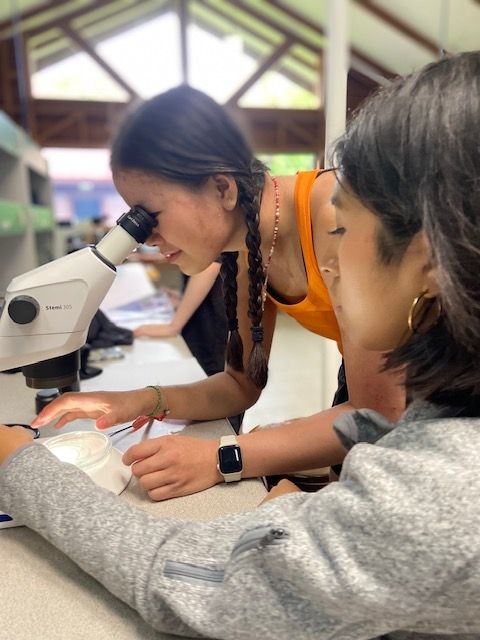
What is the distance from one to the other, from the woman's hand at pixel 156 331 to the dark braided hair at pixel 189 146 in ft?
3.01

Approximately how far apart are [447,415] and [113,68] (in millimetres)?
5691

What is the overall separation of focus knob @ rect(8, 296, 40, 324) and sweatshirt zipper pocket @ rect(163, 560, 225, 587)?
420 mm

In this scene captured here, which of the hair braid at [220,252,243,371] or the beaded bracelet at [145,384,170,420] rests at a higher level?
the hair braid at [220,252,243,371]

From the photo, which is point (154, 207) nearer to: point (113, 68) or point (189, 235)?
point (189, 235)

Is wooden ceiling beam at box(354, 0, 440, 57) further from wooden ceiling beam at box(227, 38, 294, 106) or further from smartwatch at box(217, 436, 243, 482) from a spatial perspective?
wooden ceiling beam at box(227, 38, 294, 106)

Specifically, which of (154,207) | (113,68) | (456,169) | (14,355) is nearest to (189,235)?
(154,207)

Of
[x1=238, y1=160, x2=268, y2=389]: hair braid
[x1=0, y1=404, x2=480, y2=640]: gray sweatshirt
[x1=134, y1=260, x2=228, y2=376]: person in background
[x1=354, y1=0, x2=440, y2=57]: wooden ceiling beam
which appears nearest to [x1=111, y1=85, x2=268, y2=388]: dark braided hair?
[x1=238, y1=160, x2=268, y2=389]: hair braid

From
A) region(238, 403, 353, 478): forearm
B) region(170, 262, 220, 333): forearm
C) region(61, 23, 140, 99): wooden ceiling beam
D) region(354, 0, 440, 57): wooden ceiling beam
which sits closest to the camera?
region(238, 403, 353, 478): forearm

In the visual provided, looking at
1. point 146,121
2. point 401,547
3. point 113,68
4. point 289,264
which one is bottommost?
point 401,547

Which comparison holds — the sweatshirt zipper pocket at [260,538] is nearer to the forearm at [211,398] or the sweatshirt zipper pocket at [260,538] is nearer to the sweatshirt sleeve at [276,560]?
the sweatshirt sleeve at [276,560]

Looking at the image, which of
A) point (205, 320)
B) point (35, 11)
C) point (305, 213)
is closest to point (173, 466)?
point (305, 213)

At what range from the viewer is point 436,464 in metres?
0.40

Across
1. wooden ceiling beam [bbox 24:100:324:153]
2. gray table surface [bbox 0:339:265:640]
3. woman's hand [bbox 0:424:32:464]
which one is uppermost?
wooden ceiling beam [bbox 24:100:324:153]

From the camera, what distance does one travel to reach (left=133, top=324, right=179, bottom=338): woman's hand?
72.8 inches
